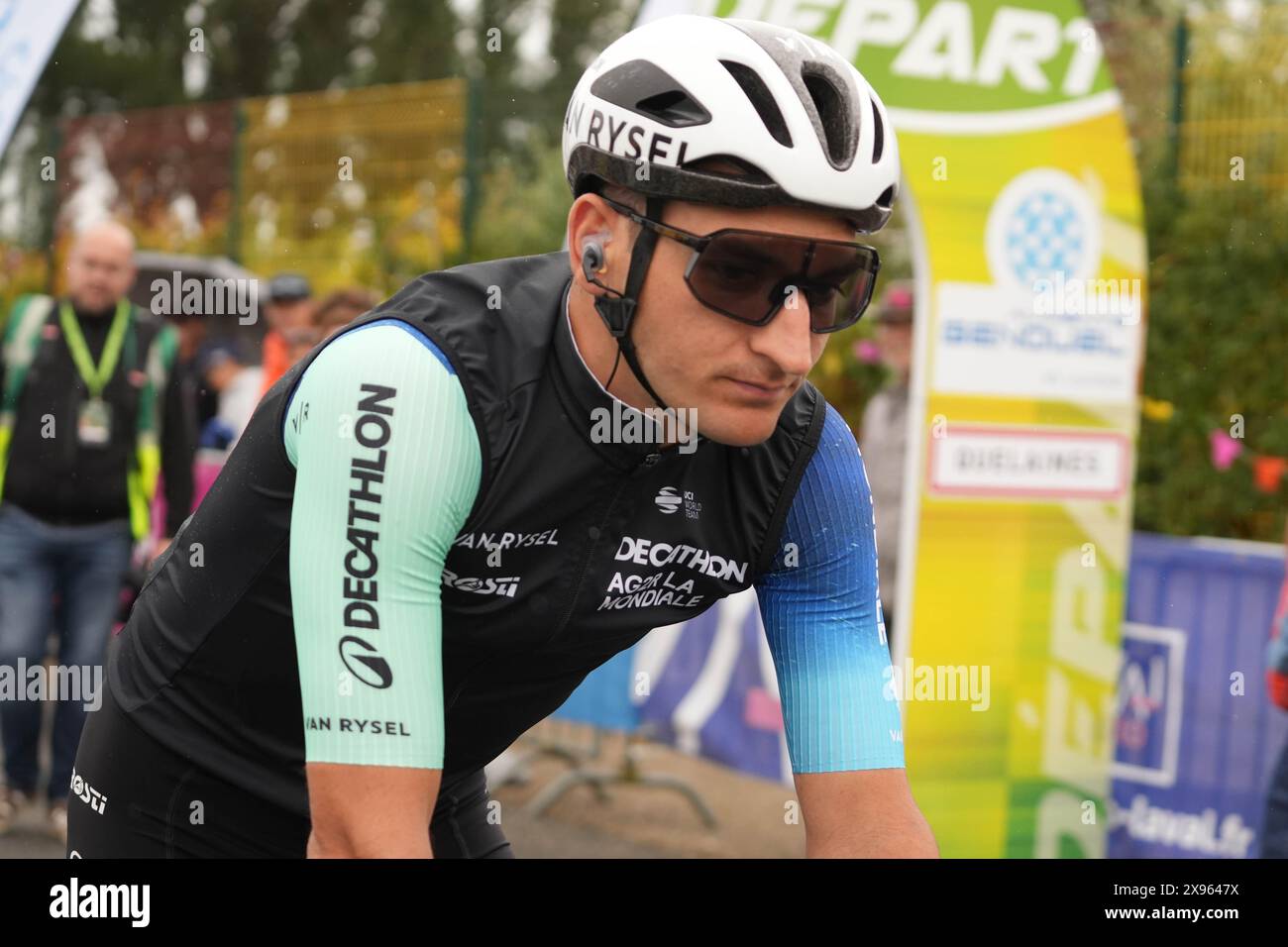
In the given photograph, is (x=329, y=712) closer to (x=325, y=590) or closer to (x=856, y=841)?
(x=325, y=590)

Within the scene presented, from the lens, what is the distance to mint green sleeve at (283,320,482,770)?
2.36 m

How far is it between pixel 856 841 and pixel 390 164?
1013 cm

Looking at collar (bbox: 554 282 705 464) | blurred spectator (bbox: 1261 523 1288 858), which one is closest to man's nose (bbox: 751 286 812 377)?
collar (bbox: 554 282 705 464)

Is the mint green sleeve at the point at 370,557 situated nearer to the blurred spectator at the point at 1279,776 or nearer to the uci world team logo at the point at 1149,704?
the blurred spectator at the point at 1279,776

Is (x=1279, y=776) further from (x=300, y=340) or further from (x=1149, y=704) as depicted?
(x=300, y=340)

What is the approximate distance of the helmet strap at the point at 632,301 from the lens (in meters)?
2.56

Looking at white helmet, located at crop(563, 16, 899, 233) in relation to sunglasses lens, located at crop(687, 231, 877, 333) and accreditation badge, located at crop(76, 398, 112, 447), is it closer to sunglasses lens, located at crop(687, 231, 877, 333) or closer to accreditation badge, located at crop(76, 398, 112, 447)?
sunglasses lens, located at crop(687, 231, 877, 333)

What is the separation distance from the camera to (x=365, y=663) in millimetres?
2365

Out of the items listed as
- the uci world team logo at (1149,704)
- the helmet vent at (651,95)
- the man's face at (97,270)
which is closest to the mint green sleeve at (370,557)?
the helmet vent at (651,95)

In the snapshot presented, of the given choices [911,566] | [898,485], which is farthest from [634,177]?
[898,485]

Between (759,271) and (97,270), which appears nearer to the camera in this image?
(759,271)

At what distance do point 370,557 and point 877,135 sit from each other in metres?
1.06

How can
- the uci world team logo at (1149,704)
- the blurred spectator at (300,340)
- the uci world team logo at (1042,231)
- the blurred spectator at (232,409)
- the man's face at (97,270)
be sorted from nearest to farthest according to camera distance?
the uci world team logo at (1042,231) → the man's face at (97,270) → the uci world team logo at (1149,704) → the blurred spectator at (300,340) → the blurred spectator at (232,409)

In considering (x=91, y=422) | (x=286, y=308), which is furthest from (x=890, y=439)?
(x=91, y=422)
